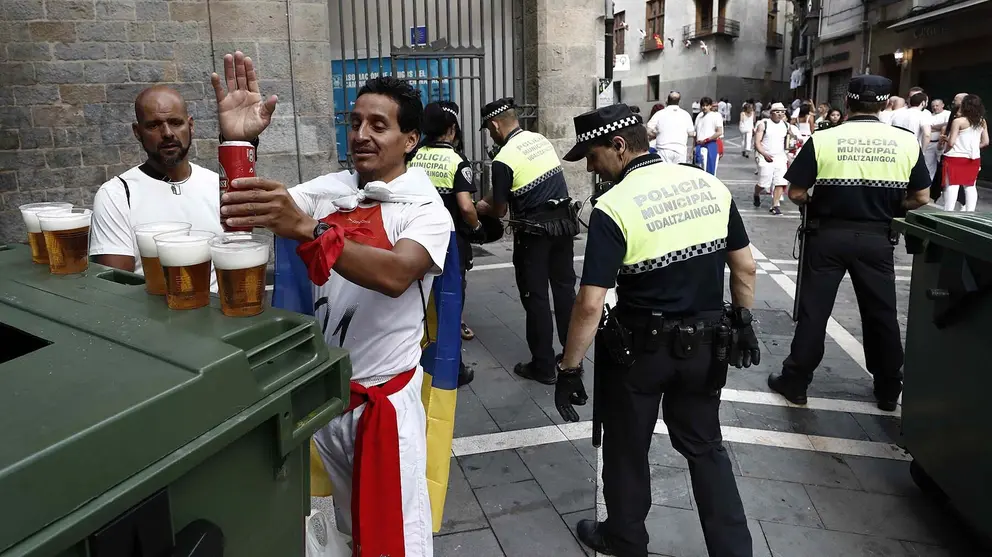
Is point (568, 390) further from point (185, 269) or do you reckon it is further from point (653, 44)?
point (653, 44)

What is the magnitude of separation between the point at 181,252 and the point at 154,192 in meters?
1.36

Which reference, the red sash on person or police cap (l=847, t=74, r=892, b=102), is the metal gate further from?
the red sash on person

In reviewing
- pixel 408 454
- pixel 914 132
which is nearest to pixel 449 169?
pixel 408 454

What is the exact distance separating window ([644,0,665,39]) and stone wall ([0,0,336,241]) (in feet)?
117

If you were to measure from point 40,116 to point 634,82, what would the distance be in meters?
39.5

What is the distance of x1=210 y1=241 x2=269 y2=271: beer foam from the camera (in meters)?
1.60

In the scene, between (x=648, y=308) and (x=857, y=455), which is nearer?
(x=648, y=308)

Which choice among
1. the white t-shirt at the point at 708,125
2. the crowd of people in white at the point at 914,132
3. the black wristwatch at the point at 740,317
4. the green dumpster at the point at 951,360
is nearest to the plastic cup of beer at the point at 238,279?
the black wristwatch at the point at 740,317

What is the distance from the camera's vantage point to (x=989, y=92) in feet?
53.1

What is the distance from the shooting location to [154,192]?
9.04 feet

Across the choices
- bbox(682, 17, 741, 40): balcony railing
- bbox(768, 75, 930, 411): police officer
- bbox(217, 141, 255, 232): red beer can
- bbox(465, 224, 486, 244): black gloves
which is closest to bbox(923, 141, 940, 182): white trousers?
bbox(768, 75, 930, 411): police officer

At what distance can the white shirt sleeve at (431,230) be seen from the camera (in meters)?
2.05

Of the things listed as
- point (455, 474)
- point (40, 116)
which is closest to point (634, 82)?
point (40, 116)

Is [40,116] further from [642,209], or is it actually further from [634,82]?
[634,82]
